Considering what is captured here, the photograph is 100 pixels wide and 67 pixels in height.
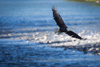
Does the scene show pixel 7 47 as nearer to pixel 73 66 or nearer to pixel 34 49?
pixel 34 49

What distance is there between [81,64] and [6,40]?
23.2ft

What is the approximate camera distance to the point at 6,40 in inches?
709

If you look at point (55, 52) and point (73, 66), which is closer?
point (73, 66)

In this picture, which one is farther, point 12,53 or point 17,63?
point 12,53

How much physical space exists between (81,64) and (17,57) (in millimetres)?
2858

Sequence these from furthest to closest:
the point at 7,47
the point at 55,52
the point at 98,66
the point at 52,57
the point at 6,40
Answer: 1. the point at 6,40
2. the point at 7,47
3. the point at 55,52
4. the point at 52,57
5. the point at 98,66

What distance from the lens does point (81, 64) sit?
39.4ft

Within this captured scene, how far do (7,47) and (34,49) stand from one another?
4.93ft

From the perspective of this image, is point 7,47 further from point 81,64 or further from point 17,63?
point 81,64

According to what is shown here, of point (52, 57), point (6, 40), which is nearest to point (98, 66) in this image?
point (52, 57)

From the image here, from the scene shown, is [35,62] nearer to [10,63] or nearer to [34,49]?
[10,63]

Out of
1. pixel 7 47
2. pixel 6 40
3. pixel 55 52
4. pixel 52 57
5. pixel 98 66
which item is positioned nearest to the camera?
pixel 98 66

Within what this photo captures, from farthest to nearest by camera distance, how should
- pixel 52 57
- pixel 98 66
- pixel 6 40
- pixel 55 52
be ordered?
pixel 6 40 < pixel 55 52 < pixel 52 57 < pixel 98 66

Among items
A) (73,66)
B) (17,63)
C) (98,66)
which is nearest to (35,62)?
(17,63)
